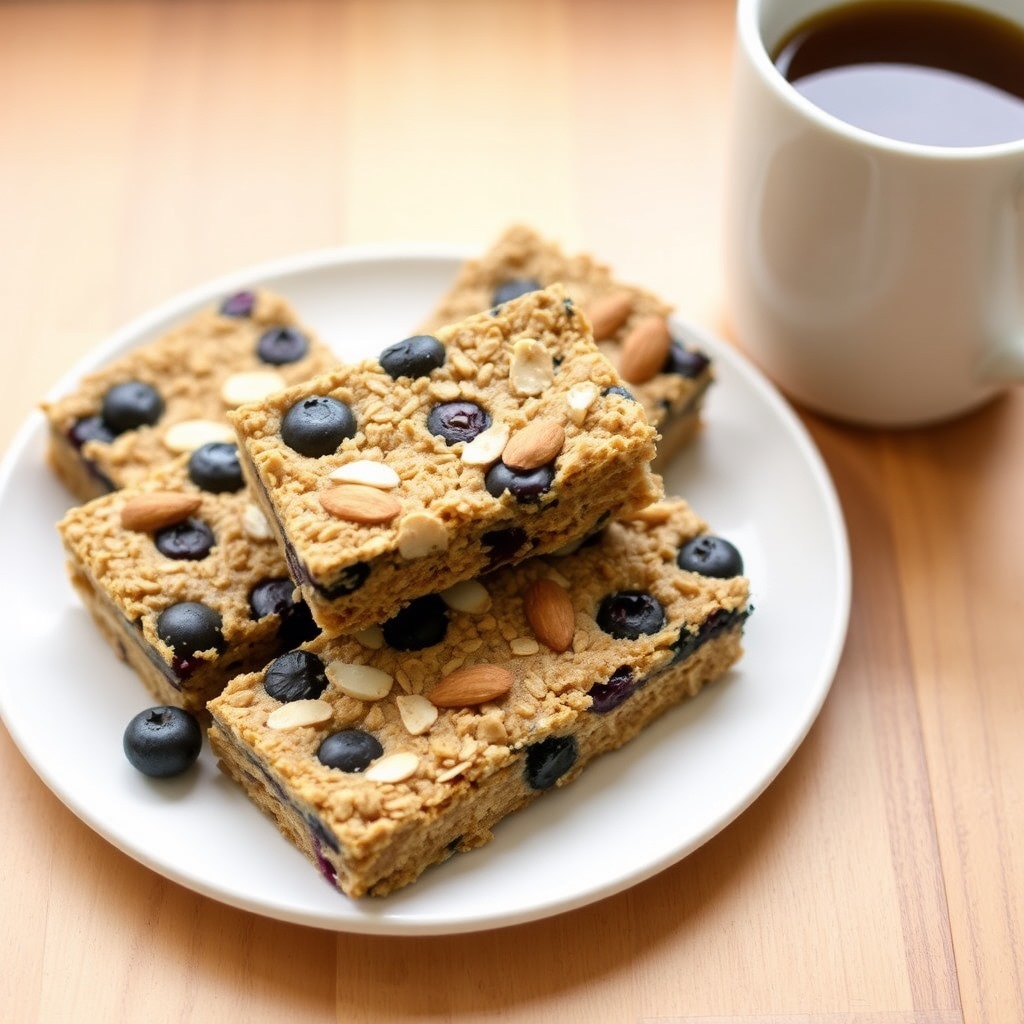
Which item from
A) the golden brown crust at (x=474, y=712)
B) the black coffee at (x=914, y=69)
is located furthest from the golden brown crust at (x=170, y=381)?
the black coffee at (x=914, y=69)

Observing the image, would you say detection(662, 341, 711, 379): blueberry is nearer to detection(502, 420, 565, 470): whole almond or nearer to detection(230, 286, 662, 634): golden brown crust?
detection(230, 286, 662, 634): golden brown crust

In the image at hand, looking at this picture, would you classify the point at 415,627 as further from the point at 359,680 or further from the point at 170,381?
the point at 170,381

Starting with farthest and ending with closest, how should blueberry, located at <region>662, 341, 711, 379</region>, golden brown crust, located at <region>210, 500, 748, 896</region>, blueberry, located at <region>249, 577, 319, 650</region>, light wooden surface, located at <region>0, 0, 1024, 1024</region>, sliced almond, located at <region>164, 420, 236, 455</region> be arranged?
blueberry, located at <region>662, 341, 711, 379</region>
sliced almond, located at <region>164, 420, 236, 455</region>
blueberry, located at <region>249, 577, 319, 650</region>
light wooden surface, located at <region>0, 0, 1024, 1024</region>
golden brown crust, located at <region>210, 500, 748, 896</region>

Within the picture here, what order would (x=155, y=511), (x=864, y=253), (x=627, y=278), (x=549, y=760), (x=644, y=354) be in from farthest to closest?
(x=627, y=278) → (x=644, y=354) → (x=864, y=253) → (x=155, y=511) → (x=549, y=760)

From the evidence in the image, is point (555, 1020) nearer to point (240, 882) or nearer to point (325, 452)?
point (240, 882)

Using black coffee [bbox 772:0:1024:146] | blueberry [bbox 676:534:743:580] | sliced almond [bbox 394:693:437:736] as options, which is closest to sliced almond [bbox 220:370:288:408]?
sliced almond [bbox 394:693:437:736]

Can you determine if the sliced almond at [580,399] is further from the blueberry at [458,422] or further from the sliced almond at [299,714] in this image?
the sliced almond at [299,714]

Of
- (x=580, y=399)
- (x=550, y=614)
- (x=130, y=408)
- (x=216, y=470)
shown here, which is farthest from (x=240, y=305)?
(x=550, y=614)
